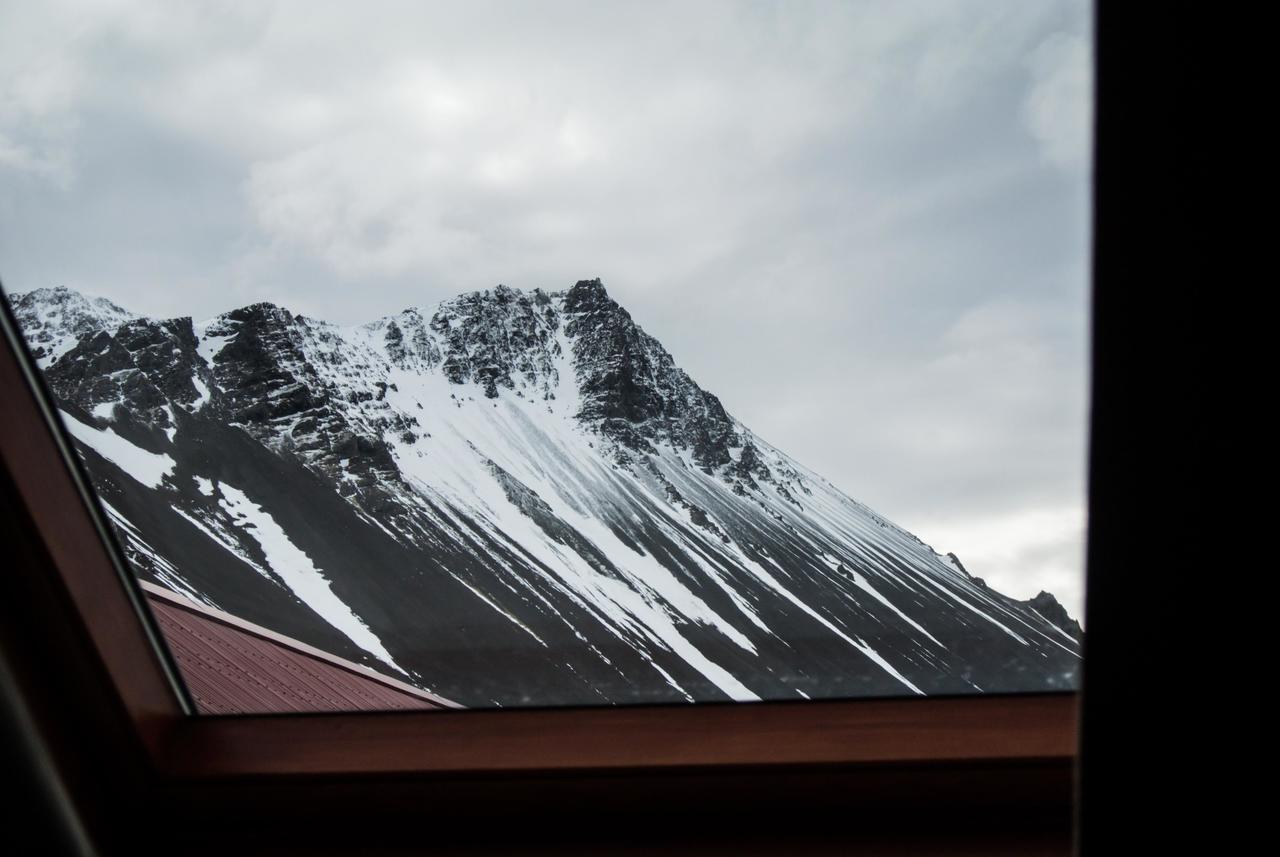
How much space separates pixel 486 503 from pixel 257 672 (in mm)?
406

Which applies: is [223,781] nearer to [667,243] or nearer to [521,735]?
[521,735]

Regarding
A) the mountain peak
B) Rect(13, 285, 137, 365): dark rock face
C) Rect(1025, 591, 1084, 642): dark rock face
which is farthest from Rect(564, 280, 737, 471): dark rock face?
Rect(13, 285, 137, 365): dark rock face

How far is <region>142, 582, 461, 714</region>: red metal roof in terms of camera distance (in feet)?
3.75

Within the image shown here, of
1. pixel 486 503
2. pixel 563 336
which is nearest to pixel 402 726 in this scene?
pixel 486 503

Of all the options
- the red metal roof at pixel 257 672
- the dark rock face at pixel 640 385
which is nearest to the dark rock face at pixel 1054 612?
the dark rock face at pixel 640 385

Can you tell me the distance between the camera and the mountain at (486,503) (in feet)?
4.13

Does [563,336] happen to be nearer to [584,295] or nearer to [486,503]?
[584,295]

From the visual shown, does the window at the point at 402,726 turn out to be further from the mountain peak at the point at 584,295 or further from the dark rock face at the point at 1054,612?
the mountain peak at the point at 584,295

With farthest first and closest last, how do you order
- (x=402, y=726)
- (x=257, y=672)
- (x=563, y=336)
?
(x=563, y=336)
(x=257, y=672)
(x=402, y=726)

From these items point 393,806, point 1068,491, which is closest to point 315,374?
point 393,806

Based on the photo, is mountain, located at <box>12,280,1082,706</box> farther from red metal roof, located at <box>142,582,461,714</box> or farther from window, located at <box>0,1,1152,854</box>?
window, located at <box>0,1,1152,854</box>

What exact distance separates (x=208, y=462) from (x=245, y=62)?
1.97 ft

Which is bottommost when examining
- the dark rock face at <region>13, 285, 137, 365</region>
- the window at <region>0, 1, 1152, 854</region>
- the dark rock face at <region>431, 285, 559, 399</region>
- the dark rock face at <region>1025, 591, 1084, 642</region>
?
the window at <region>0, 1, 1152, 854</region>

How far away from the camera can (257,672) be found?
1.22 m
